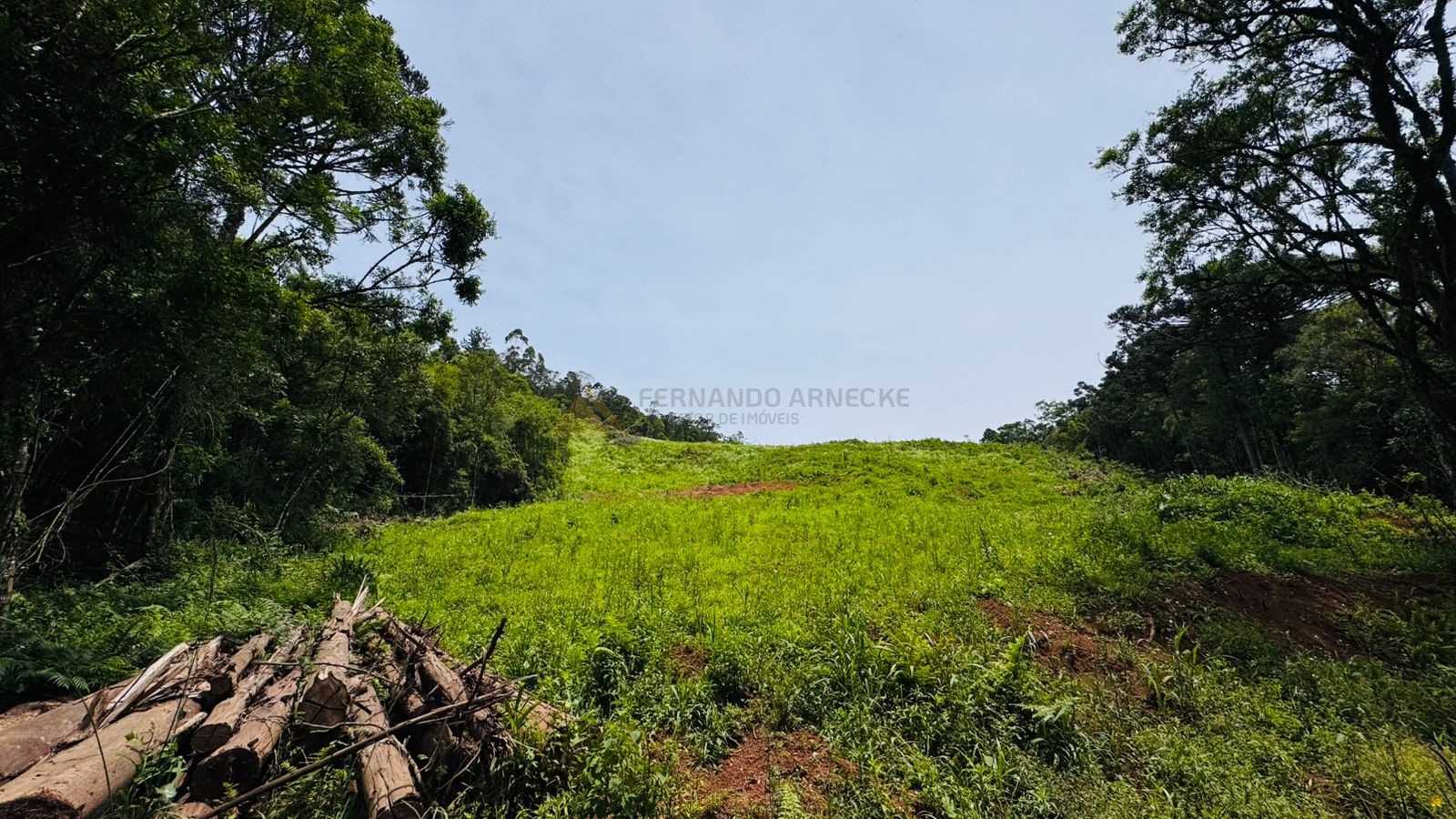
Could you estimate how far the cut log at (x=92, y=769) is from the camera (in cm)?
233

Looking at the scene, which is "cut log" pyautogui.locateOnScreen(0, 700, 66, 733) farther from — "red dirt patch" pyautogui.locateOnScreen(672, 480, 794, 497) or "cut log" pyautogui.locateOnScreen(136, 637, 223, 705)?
"red dirt patch" pyautogui.locateOnScreen(672, 480, 794, 497)

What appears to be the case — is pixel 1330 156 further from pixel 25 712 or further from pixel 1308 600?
pixel 25 712

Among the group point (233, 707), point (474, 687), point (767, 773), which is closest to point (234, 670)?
point (233, 707)

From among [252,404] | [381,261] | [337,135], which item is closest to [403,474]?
[252,404]

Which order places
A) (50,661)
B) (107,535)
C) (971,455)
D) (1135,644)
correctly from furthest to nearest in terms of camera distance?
(971,455) → (107,535) → (1135,644) → (50,661)

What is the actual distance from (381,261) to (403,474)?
1002 cm

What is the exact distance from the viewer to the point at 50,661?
13.1ft

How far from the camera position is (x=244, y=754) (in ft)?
9.45

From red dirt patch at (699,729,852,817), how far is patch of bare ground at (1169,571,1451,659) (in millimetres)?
5435

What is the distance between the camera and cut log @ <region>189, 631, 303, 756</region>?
9.59ft

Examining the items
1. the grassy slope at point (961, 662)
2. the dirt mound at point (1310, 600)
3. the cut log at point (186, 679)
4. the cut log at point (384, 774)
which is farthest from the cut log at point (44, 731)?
the dirt mound at point (1310, 600)

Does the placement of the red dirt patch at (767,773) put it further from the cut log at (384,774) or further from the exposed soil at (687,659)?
the cut log at (384,774)

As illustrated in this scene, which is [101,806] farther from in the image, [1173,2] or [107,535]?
[1173,2]

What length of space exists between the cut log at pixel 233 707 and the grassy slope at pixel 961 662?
1.76 m
